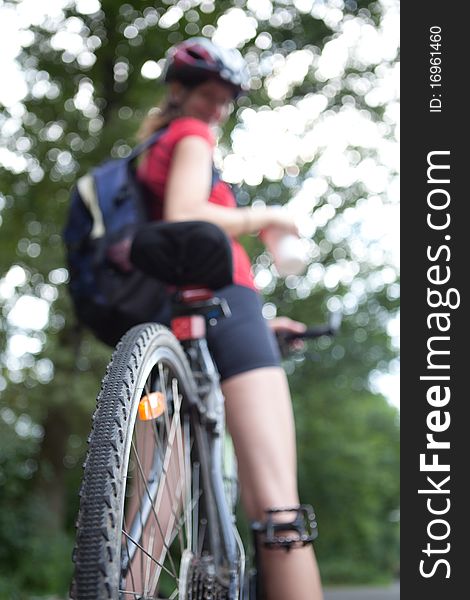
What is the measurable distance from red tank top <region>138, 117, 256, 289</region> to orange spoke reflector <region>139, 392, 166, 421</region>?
69cm

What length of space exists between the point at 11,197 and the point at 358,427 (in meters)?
18.3

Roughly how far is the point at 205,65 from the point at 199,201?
0.51 metres

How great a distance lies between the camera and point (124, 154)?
9.52m

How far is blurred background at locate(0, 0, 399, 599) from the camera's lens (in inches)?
368

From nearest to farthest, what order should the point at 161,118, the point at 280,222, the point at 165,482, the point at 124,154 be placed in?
the point at 165,482 → the point at 280,222 → the point at 161,118 → the point at 124,154

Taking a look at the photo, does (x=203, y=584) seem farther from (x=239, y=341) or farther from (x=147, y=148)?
(x=147, y=148)

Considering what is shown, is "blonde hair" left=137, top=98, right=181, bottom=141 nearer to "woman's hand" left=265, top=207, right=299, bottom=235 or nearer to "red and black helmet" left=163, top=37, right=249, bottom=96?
"red and black helmet" left=163, top=37, right=249, bottom=96

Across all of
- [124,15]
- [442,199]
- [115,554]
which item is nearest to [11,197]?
[124,15]

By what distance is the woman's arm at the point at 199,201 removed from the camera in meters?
2.18

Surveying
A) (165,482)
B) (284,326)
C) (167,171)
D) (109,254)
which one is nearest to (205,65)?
(167,171)

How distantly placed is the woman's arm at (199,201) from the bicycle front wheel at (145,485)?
455 mm

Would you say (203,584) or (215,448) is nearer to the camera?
(203,584)

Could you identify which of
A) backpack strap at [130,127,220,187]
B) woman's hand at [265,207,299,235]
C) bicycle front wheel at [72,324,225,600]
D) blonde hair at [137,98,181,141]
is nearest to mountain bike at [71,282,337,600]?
bicycle front wheel at [72,324,225,600]

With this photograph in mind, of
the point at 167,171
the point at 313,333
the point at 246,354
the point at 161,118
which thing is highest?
the point at 161,118
